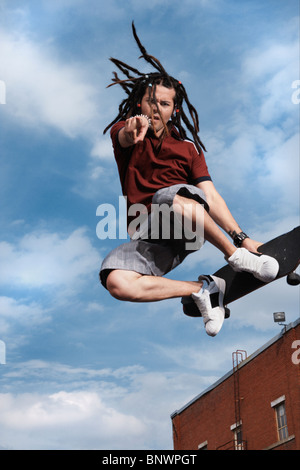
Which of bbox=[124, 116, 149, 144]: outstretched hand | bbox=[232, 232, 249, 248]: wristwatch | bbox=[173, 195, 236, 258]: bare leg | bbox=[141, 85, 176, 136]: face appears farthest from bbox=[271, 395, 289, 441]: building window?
bbox=[124, 116, 149, 144]: outstretched hand

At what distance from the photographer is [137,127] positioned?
13.7 feet

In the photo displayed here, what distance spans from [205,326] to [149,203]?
3.70ft

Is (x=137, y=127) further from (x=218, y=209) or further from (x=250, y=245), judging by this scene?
(x=250, y=245)

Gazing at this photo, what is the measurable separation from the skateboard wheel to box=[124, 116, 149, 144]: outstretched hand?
5.54ft

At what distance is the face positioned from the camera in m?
4.52

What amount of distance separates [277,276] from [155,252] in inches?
40.3

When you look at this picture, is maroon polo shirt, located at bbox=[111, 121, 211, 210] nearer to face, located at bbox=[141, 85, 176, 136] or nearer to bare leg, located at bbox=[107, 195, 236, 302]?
face, located at bbox=[141, 85, 176, 136]

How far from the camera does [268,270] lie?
4547 millimetres

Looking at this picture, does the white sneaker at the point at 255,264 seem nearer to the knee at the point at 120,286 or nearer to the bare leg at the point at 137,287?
the bare leg at the point at 137,287

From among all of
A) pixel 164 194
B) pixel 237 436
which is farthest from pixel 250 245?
pixel 237 436

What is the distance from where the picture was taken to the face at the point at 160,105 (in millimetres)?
4523
